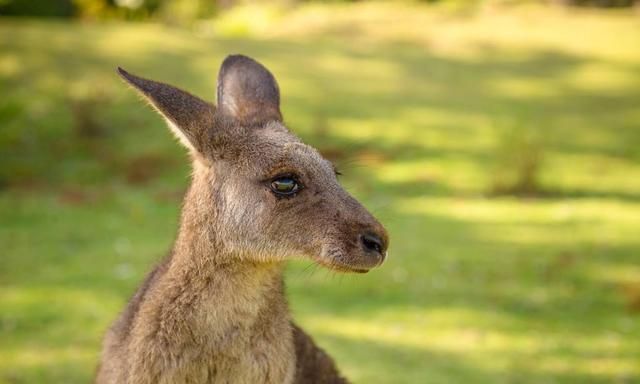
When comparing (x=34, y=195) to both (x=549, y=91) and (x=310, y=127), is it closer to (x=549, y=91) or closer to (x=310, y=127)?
(x=310, y=127)

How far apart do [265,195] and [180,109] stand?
50cm

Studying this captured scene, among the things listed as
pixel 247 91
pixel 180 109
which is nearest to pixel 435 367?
pixel 247 91

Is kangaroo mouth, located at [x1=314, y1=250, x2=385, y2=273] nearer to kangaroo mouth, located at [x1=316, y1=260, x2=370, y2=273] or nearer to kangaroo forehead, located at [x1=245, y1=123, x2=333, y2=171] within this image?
kangaroo mouth, located at [x1=316, y1=260, x2=370, y2=273]

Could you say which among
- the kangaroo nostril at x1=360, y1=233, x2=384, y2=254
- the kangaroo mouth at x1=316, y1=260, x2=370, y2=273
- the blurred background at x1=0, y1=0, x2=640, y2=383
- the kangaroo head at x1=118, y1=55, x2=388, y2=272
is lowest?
the kangaroo mouth at x1=316, y1=260, x2=370, y2=273

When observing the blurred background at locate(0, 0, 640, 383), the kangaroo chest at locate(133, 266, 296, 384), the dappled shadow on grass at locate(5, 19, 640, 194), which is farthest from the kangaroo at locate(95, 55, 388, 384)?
the dappled shadow on grass at locate(5, 19, 640, 194)

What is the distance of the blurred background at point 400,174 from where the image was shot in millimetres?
8062

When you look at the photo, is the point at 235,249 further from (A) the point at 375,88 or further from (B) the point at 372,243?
(A) the point at 375,88

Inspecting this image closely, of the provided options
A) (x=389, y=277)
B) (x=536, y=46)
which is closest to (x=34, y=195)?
(x=389, y=277)

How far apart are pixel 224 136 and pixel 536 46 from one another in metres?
15.2

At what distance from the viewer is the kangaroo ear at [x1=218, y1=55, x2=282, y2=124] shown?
425 cm

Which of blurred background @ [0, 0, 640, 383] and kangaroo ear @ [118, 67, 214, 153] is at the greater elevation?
blurred background @ [0, 0, 640, 383]

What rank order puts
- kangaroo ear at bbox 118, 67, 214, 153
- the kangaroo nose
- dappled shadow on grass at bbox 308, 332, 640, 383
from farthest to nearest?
dappled shadow on grass at bbox 308, 332, 640, 383, the kangaroo nose, kangaroo ear at bbox 118, 67, 214, 153

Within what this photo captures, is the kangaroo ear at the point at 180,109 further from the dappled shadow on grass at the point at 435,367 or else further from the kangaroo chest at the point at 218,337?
the dappled shadow on grass at the point at 435,367

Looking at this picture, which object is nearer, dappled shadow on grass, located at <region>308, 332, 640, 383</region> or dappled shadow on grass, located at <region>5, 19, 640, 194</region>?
dappled shadow on grass, located at <region>308, 332, 640, 383</region>
